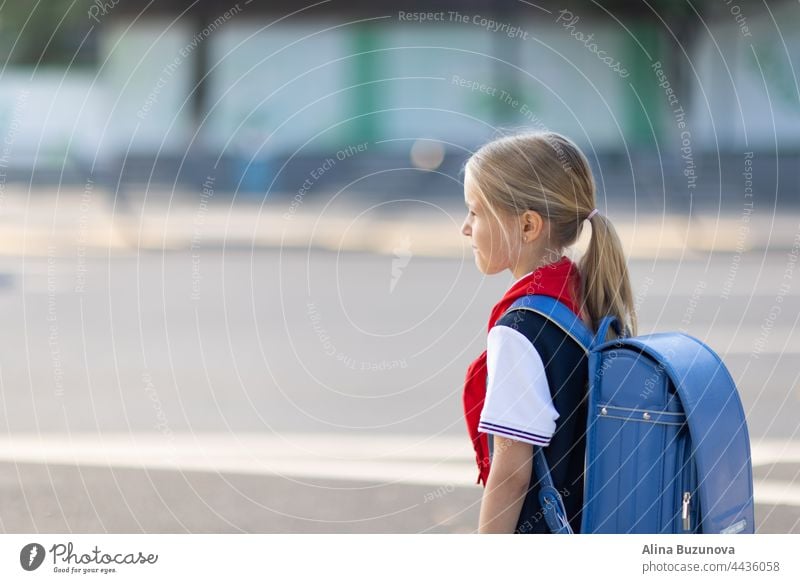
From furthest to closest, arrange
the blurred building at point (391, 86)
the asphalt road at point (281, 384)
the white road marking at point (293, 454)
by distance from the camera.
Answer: the blurred building at point (391, 86) → the white road marking at point (293, 454) → the asphalt road at point (281, 384)

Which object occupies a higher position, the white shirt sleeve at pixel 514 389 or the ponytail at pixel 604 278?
the ponytail at pixel 604 278

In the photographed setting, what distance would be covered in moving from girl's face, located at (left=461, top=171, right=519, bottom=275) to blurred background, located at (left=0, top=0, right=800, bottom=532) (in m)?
0.52

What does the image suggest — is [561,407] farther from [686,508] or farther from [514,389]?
[686,508]

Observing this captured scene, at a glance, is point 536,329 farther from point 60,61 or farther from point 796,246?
point 796,246

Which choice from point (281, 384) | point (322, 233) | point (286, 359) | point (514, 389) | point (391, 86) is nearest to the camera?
point (514, 389)

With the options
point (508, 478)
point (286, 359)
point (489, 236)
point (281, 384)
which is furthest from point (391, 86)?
point (508, 478)

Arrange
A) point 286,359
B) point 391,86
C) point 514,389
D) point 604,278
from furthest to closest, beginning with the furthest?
point 391,86
point 286,359
point 604,278
point 514,389

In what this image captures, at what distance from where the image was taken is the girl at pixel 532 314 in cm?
165

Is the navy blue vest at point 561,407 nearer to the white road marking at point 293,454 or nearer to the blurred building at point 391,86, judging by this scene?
the white road marking at point 293,454

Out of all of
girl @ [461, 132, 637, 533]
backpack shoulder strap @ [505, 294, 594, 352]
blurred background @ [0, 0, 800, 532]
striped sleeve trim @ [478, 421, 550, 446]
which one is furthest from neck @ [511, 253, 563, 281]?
blurred background @ [0, 0, 800, 532]

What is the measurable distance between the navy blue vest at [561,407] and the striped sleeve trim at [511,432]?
0.06m

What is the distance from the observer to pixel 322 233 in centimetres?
1073

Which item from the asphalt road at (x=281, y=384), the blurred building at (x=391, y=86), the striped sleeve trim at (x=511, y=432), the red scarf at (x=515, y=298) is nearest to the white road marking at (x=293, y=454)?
the asphalt road at (x=281, y=384)

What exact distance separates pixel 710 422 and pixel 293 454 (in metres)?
2.65
